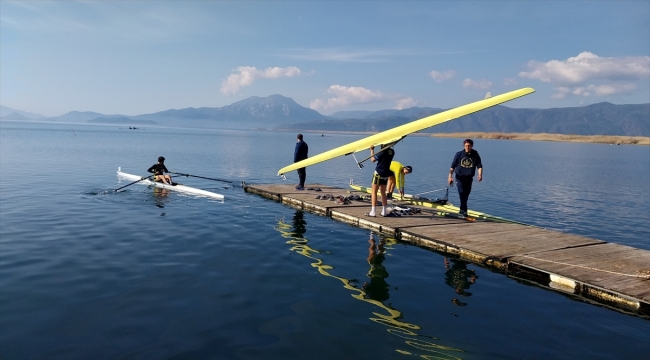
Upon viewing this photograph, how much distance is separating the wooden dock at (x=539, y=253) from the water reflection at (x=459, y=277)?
487 millimetres

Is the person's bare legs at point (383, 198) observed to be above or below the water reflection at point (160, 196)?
above

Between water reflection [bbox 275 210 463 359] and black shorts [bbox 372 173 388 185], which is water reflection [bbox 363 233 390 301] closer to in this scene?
water reflection [bbox 275 210 463 359]

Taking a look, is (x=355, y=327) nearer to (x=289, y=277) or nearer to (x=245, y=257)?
(x=289, y=277)

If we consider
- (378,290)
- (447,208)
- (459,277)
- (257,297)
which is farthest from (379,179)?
(257,297)

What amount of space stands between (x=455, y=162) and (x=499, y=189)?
18032 mm

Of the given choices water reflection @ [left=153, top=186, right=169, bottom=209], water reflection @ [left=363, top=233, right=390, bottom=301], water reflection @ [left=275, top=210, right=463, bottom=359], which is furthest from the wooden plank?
A: water reflection @ [left=153, top=186, right=169, bottom=209]

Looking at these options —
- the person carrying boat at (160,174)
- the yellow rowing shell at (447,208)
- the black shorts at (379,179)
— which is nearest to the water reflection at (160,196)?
the person carrying boat at (160,174)

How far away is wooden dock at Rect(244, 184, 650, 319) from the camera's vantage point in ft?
28.9

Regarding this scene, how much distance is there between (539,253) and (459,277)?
8.06 feet

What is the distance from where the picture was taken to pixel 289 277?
9859mm

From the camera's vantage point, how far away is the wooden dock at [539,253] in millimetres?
8812

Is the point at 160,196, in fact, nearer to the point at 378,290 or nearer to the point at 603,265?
the point at 378,290

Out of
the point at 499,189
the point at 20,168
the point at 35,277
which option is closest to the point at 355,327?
the point at 35,277

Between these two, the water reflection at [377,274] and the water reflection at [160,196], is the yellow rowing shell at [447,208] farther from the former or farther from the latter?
the water reflection at [160,196]
